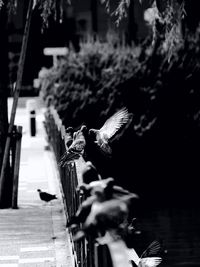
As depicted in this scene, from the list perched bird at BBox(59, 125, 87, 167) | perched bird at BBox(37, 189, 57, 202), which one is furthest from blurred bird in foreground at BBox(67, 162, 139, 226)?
perched bird at BBox(37, 189, 57, 202)

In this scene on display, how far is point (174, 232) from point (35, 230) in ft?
19.9

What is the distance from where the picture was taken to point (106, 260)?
455cm

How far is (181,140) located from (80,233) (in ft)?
57.2

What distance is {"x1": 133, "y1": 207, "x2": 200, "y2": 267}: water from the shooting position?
40.1 ft

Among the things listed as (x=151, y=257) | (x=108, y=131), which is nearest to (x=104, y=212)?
(x=151, y=257)

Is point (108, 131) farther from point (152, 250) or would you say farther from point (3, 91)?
point (3, 91)

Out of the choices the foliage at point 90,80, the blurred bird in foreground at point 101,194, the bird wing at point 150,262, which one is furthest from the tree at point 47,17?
the foliage at point 90,80

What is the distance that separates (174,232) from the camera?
47.6 feet

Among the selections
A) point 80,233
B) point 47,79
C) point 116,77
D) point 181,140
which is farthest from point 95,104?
point 80,233

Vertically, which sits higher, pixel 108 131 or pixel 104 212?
pixel 104 212

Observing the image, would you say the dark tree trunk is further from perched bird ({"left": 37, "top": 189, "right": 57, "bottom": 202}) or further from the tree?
perched bird ({"left": 37, "top": 189, "right": 57, "bottom": 202})

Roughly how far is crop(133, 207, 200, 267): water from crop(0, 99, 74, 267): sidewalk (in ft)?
6.63

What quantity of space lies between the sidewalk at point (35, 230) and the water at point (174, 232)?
2020 mm

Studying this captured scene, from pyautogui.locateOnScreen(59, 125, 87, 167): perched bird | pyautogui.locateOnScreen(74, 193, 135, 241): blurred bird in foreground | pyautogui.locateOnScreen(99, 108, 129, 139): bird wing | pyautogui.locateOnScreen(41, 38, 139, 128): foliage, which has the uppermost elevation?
pyautogui.locateOnScreen(74, 193, 135, 241): blurred bird in foreground
